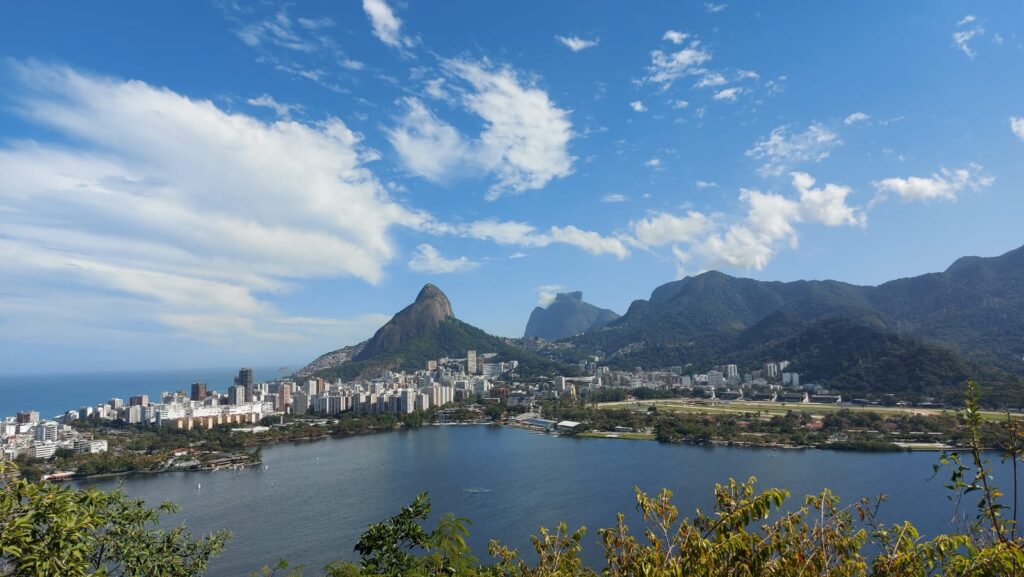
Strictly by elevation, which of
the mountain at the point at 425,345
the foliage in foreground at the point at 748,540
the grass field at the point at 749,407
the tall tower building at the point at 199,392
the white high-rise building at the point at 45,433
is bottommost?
the grass field at the point at 749,407

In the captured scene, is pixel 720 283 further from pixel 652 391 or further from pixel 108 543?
pixel 108 543

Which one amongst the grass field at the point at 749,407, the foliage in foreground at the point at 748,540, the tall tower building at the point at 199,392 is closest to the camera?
the foliage in foreground at the point at 748,540

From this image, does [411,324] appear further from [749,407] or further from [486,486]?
[486,486]

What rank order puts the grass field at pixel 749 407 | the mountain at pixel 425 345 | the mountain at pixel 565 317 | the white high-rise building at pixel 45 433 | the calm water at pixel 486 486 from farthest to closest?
the mountain at pixel 565 317 < the mountain at pixel 425 345 < the grass field at pixel 749 407 < the white high-rise building at pixel 45 433 < the calm water at pixel 486 486

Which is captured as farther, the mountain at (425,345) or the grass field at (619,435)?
the mountain at (425,345)

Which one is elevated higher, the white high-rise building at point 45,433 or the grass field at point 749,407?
the white high-rise building at point 45,433

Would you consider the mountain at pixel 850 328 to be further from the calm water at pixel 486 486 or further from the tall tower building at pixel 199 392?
the tall tower building at pixel 199 392

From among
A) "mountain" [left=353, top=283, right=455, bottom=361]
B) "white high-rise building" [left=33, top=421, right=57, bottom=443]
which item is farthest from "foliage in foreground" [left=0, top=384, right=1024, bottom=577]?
"mountain" [left=353, top=283, right=455, bottom=361]

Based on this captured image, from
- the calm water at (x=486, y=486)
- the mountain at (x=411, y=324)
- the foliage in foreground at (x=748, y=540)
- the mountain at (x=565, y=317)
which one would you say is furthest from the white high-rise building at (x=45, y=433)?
the mountain at (x=565, y=317)
